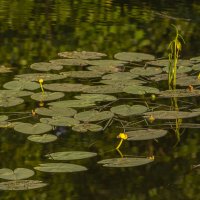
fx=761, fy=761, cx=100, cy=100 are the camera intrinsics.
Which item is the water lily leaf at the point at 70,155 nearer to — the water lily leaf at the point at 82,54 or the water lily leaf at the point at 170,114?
the water lily leaf at the point at 170,114

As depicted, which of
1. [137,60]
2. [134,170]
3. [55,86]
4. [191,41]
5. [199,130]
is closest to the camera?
[134,170]

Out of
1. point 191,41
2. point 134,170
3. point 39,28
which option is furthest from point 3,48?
point 134,170

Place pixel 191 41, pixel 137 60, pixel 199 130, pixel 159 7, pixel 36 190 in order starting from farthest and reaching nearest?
pixel 159 7 → pixel 191 41 → pixel 137 60 → pixel 199 130 → pixel 36 190

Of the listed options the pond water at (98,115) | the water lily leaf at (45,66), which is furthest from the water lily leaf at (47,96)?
the water lily leaf at (45,66)

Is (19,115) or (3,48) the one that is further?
(3,48)

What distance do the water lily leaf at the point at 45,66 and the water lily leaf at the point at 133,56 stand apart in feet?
1.44

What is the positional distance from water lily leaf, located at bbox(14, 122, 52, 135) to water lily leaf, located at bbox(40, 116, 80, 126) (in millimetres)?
40

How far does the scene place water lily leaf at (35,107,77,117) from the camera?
3455 millimetres

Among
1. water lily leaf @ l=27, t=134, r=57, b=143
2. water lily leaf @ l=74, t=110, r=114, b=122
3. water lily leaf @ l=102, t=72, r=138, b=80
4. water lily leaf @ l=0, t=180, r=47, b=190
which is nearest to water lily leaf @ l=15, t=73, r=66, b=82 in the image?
water lily leaf @ l=102, t=72, r=138, b=80

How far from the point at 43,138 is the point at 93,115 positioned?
15.1 inches

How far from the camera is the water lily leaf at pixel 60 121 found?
3.32m

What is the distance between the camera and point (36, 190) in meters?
2.67

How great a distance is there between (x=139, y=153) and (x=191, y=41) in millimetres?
2323

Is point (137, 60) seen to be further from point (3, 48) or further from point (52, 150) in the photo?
point (52, 150)
